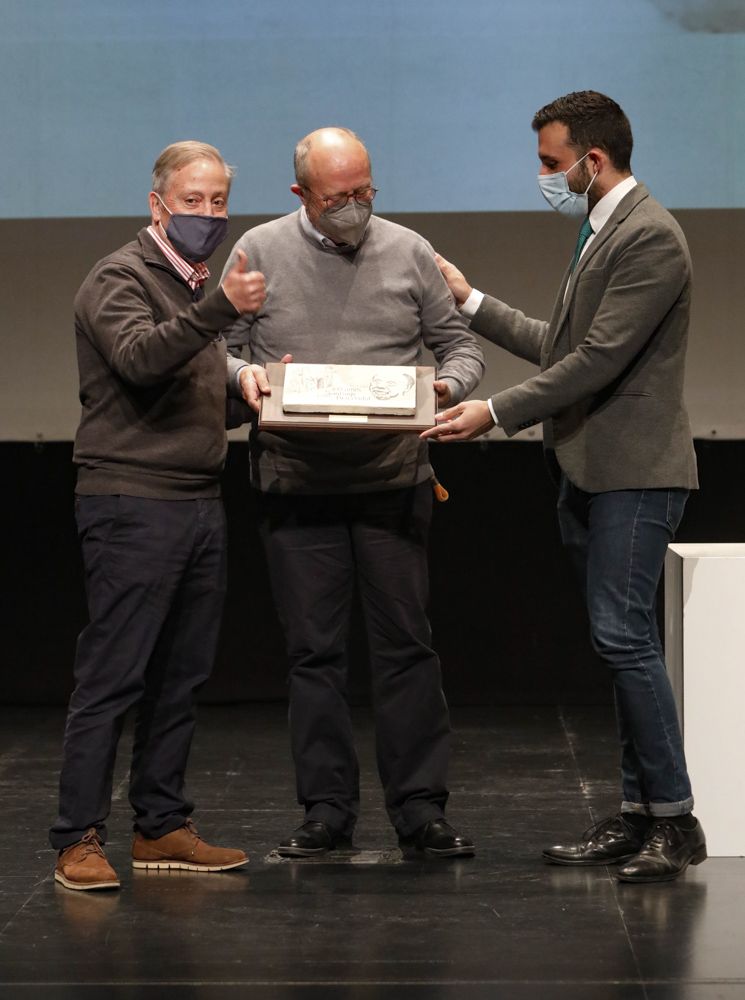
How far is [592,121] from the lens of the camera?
277cm

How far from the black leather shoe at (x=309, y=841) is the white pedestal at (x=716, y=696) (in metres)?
0.77

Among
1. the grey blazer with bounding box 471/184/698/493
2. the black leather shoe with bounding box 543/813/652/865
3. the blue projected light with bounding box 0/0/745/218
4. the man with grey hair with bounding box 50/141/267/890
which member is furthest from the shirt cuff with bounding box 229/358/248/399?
the blue projected light with bounding box 0/0/745/218

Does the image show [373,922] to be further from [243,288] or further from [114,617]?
[243,288]

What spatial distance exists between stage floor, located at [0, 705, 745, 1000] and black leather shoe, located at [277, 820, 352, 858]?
0.04m

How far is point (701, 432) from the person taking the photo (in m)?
4.45

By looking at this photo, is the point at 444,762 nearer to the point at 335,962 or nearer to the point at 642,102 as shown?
the point at 335,962

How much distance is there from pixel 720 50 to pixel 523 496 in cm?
156

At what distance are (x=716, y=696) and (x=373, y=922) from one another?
94cm

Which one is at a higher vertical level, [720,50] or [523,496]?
[720,50]

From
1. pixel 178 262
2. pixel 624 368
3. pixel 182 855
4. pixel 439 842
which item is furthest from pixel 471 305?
pixel 182 855

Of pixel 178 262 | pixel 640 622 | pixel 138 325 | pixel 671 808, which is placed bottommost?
pixel 671 808

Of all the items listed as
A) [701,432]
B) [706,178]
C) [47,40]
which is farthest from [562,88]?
[47,40]

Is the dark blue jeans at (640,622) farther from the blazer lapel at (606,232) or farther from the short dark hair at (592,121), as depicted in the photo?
the short dark hair at (592,121)

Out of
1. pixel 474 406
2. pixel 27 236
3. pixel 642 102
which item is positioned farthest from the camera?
pixel 27 236
